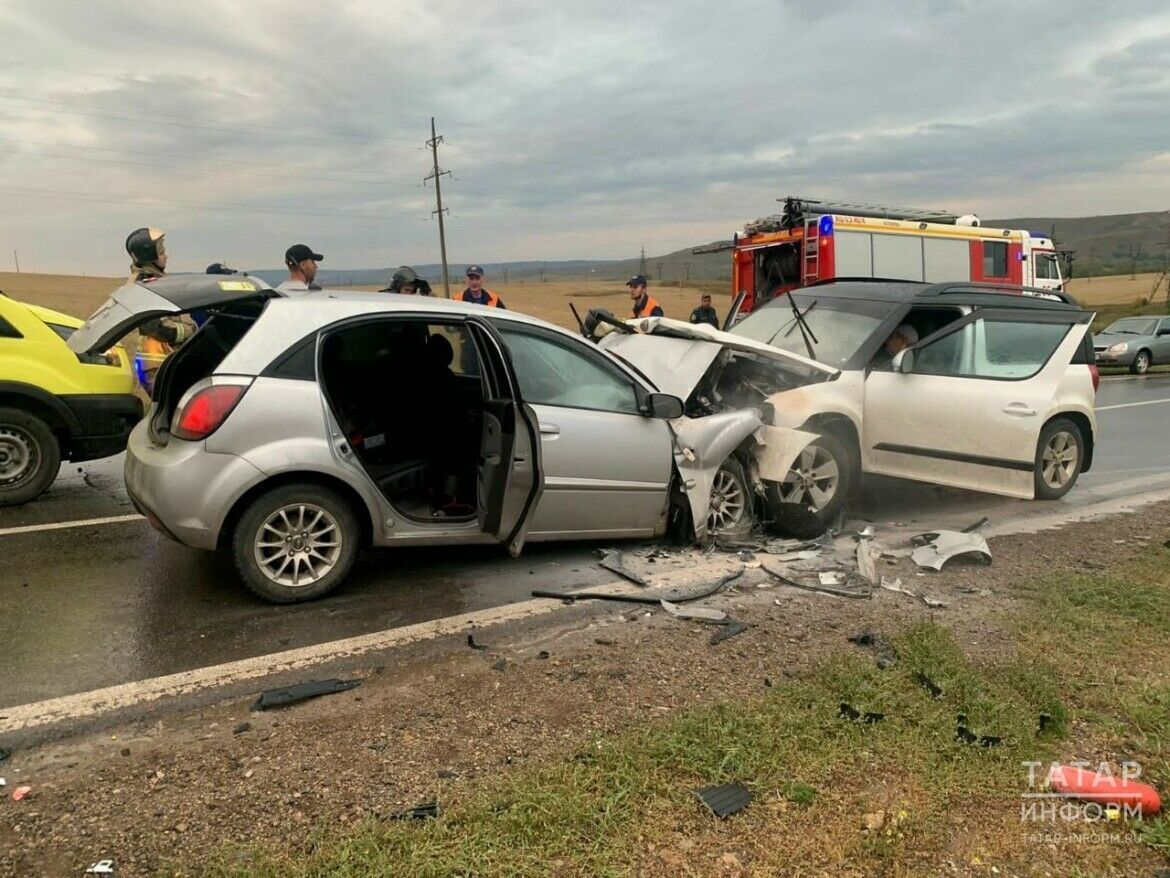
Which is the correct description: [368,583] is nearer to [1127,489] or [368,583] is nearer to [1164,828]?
[1164,828]

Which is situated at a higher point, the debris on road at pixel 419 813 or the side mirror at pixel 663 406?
the side mirror at pixel 663 406

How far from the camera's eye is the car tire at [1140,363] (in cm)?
1955

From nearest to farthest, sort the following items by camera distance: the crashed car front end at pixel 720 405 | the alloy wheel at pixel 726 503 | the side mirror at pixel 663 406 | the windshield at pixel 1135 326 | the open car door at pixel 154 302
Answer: the open car door at pixel 154 302, the side mirror at pixel 663 406, the crashed car front end at pixel 720 405, the alloy wheel at pixel 726 503, the windshield at pixel 1135 326

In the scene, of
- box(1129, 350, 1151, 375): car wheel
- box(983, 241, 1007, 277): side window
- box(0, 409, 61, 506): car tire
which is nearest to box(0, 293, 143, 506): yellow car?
box(0, 409, 61, 506): car tire

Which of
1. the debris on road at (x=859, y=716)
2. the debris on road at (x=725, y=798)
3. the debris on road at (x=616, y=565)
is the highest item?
the debris on road at (x=616, y=565)

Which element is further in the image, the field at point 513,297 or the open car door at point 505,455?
the field at point 513,297

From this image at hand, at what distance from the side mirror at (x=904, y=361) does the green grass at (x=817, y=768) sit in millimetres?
2847

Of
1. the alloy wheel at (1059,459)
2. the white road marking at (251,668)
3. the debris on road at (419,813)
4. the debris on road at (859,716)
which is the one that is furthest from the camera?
the alloy wheel at (1059,459)

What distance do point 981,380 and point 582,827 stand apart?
5.33m

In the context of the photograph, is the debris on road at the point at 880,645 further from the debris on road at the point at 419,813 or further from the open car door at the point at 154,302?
the open car door at the point at 154,302

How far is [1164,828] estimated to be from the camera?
254 centimetres

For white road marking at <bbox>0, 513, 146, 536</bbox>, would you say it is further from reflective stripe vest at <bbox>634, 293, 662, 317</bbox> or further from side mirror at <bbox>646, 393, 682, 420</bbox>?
reflective stripe vest at <bbox>634, 293, 662, 317</bbox>

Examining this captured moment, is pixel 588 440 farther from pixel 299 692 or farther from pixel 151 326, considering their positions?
pixel 151 326

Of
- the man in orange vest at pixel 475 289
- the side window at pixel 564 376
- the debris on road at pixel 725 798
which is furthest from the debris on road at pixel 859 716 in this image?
the man in orange vest at pixel 475 289
